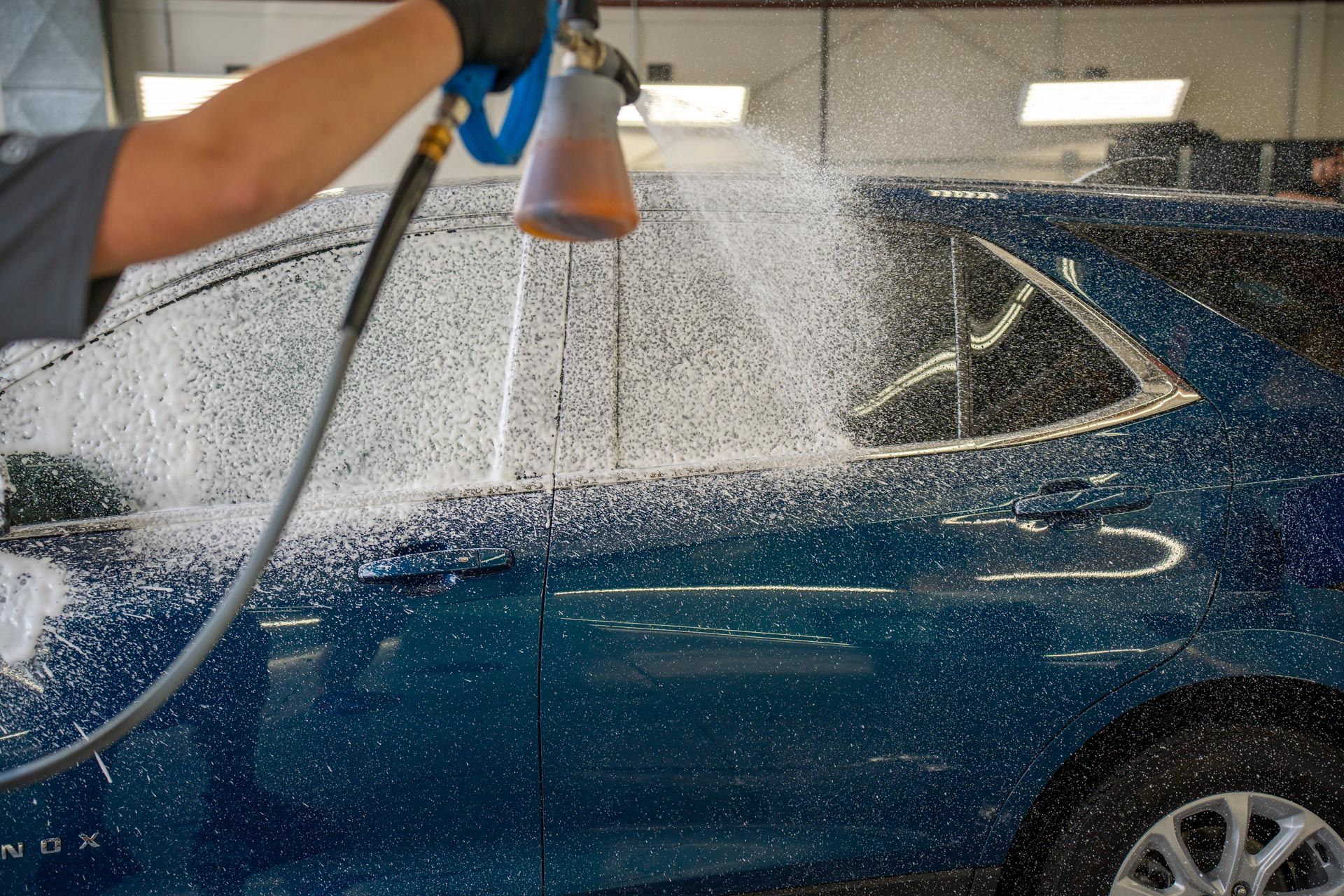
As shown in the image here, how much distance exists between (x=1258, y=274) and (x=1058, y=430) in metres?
0.46

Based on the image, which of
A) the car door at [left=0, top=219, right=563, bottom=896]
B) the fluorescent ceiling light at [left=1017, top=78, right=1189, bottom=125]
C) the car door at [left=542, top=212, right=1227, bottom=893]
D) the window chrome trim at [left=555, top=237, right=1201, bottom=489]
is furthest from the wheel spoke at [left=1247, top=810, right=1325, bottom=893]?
the fluorescent ceiling light at [left=1017, top=78, right=1189, bottom=125]

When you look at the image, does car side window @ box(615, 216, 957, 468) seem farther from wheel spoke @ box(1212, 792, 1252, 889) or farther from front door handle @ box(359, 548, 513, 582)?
wheel spoke @ box(1212, 792, 1252, 889)

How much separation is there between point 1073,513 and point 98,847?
1.57 metres

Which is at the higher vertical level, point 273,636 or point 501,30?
→ point 501,30

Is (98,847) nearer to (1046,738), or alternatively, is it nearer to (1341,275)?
(1046,738)

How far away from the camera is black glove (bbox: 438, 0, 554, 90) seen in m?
0.93

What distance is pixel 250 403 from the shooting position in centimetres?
172

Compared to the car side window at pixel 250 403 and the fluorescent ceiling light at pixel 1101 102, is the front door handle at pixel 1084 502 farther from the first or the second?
the fluorescent ceiling light at pixel 1101 102

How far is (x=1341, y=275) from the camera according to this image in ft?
5.91

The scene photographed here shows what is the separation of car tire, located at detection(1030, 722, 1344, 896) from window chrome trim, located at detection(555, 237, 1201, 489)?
53 centimetres

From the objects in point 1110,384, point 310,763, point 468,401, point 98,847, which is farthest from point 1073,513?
point 98,847

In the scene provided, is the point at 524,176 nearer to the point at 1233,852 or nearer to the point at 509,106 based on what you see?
the point at 509,106

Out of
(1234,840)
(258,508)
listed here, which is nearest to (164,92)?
(258,508)

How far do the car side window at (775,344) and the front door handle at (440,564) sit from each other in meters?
0.26
